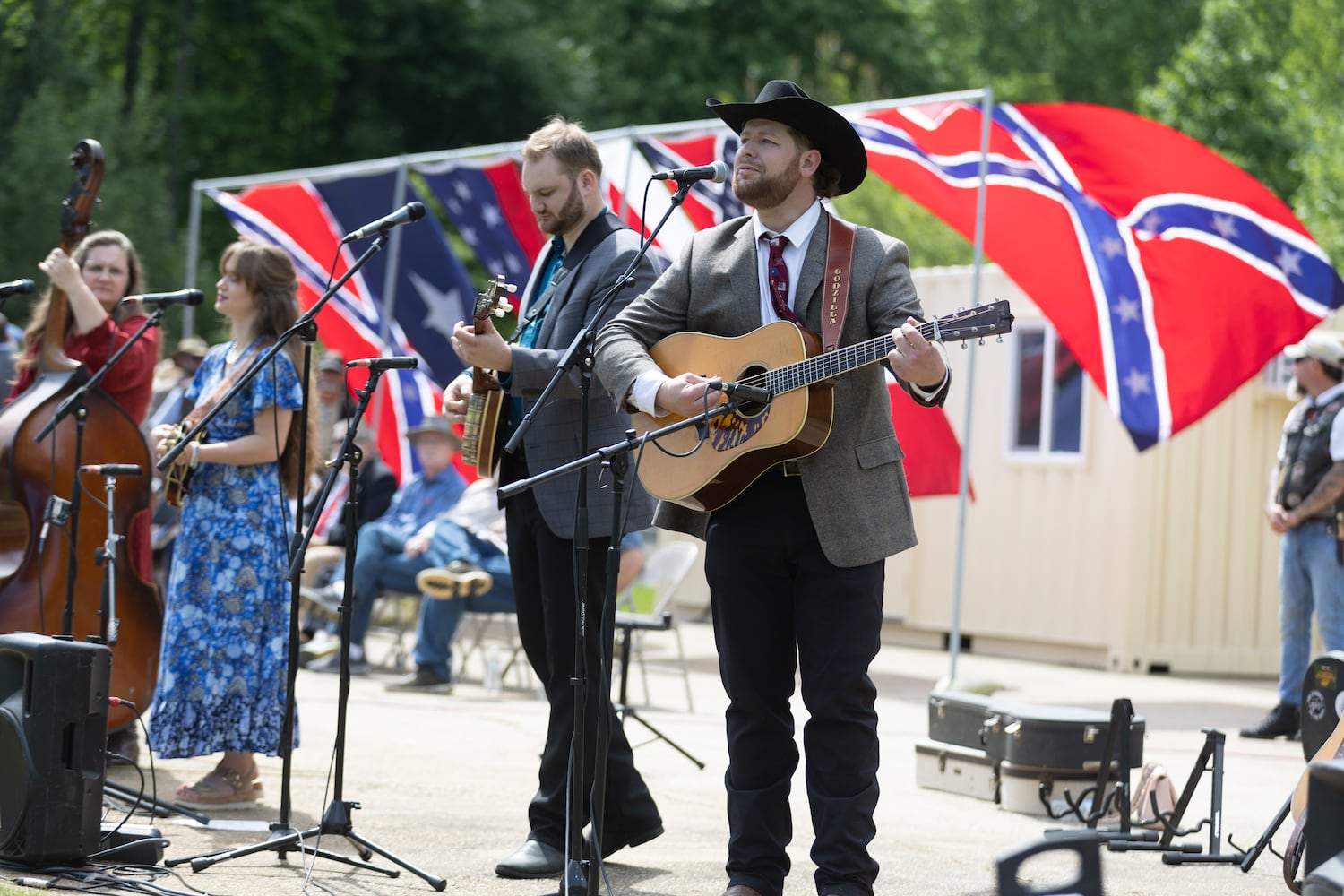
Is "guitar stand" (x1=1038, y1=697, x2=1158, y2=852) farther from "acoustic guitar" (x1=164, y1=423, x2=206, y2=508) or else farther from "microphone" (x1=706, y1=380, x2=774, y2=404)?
"acoustic guitar" (x1=164, y1=423, x2=206, y2=508)

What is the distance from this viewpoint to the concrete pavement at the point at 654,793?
4715 millimetres

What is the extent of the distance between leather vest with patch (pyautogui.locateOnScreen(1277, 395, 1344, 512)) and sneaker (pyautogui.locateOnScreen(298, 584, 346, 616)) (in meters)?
5.73

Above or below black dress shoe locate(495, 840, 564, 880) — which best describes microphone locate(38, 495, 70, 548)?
above

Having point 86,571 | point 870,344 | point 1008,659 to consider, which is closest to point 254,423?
point 86,571

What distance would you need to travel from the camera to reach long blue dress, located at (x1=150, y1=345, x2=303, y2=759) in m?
5.47

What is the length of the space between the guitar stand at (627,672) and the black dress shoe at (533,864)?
3.02ft

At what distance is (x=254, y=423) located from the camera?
5.54 meters

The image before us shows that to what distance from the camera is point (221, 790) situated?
563cm

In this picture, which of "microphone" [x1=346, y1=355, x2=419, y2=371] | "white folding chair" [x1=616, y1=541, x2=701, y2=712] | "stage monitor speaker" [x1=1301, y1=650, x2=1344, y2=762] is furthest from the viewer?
"white folding chair" [x1=616, y1=541, x2=701, y2=712]

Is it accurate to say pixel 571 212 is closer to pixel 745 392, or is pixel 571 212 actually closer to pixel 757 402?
pixel 757 402

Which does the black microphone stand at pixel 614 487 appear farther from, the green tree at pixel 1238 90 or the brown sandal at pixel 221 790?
the green tree at pixel 1238 90

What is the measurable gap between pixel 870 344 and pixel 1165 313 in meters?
5.60

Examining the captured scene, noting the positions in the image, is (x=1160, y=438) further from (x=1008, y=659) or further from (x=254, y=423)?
(x=254, y=423)

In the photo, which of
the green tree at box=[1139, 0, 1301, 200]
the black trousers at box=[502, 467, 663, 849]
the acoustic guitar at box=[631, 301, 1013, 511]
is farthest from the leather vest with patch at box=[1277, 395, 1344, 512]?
the green tree at box=[1139, 0, 1301, 200]
